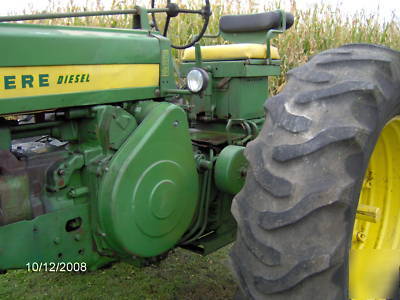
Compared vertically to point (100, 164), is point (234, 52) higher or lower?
higher

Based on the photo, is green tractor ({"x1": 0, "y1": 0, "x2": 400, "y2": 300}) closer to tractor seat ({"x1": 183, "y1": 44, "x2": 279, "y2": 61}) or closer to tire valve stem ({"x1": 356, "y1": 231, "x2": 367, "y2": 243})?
tire valve stem ({"x1": 356, "y1": 231, "x2": 367, "y2": 243})

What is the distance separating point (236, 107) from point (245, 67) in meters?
0.25

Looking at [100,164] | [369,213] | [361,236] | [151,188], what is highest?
[100,164]

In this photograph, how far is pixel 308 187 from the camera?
1.56 metres

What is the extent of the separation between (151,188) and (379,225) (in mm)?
1201

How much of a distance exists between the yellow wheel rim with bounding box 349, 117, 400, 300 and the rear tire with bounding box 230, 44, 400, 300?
19.2 inches

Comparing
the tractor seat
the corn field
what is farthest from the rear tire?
the corn field

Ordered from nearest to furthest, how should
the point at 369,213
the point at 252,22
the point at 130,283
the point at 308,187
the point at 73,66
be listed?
the point at 308,187
the point at 73,66
the point at 369,213
the point at 130,283
the point at 252,22

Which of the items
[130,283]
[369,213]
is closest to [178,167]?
[369,213]

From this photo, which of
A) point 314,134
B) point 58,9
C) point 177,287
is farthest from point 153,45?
point 58,9

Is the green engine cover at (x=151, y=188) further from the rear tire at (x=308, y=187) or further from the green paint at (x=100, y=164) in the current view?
the rear tire at (x=308, y=187)

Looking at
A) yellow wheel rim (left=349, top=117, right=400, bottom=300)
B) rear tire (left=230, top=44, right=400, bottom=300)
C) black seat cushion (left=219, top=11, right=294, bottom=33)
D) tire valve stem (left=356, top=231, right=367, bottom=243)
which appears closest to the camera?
rear tire (left=230, top=44, right=400, bottom=300)

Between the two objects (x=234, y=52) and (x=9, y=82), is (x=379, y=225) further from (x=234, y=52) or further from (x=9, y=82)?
(x=9, y=82)

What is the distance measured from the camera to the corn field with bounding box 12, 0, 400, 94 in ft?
19.7
